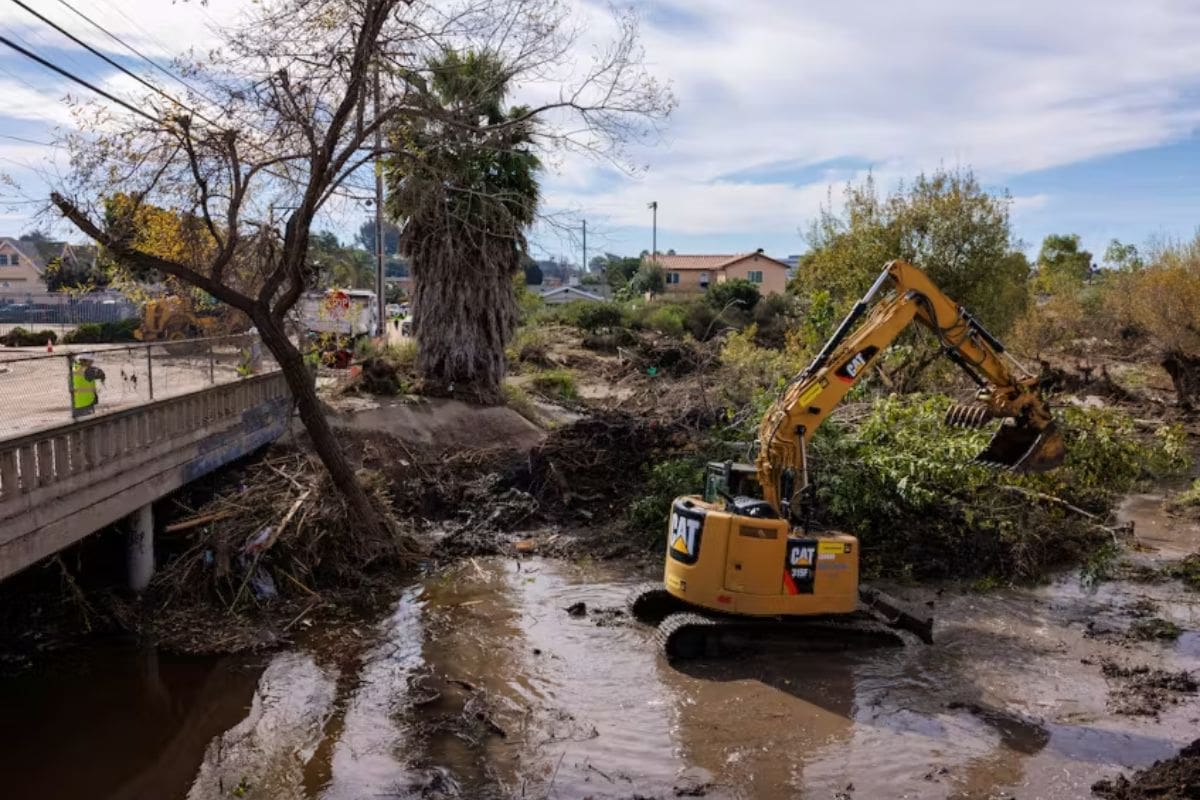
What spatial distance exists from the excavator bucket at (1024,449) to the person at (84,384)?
1093cm

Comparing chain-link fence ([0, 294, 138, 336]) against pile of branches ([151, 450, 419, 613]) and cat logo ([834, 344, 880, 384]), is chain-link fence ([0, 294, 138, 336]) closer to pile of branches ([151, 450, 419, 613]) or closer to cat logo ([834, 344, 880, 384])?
pile of branches ([151, 450, 419, 613])

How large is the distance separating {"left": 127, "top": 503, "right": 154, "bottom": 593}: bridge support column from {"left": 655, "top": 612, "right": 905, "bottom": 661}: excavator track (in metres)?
6.63

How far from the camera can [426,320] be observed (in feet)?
72.1

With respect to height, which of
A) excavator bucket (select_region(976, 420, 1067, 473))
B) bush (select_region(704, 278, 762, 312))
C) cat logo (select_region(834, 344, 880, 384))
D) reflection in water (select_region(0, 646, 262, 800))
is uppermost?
bush (select_region(704, 278, 762, 312))

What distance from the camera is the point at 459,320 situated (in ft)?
71.5

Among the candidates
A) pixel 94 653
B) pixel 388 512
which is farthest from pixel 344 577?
pixel 94 653

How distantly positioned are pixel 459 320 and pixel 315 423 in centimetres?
870

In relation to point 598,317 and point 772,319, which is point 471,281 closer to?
point 598,317

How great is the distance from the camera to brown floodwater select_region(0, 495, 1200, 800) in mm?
8148

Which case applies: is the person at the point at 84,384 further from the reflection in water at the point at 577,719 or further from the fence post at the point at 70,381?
the reflection in water at the point at 577,719

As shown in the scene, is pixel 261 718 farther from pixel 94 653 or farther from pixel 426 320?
pixel 426 320

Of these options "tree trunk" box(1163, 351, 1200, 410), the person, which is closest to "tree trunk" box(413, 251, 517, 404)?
the person

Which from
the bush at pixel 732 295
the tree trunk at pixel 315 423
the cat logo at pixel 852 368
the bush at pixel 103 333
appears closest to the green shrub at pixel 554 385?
the bush at pixel 103 333

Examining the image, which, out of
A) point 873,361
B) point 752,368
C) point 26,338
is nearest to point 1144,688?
point 873,361
